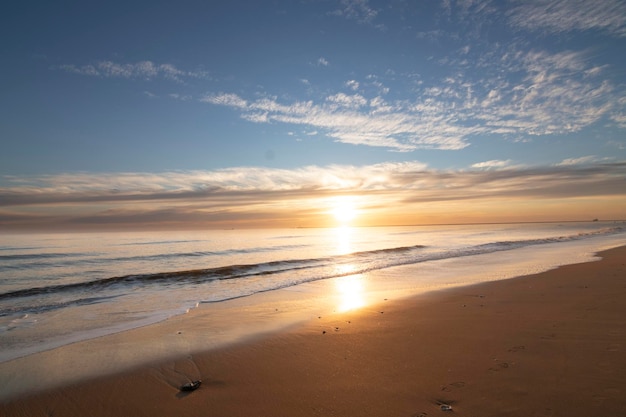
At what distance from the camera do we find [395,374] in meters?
5.62

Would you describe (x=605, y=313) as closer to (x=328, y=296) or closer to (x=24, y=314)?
(x=328, y=296)

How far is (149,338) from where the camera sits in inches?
329

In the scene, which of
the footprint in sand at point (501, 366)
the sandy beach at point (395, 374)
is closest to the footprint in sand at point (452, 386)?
the sandy beach at point (395, 374)

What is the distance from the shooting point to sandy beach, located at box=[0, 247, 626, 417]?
4633 mm

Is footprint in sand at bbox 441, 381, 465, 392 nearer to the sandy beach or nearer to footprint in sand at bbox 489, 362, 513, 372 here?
the sandy beach

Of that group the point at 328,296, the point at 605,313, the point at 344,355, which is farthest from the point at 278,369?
the point at 605,313

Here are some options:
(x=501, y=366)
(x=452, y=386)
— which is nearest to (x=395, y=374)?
(x=452, y=386)

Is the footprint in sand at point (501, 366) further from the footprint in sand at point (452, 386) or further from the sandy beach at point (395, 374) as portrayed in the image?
the footprint in sand at point (452, 386)

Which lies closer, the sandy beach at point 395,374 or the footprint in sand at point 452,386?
the sandy beach at point 395,374

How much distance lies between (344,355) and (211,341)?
10.4 feet

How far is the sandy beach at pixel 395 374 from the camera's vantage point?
15.2ft

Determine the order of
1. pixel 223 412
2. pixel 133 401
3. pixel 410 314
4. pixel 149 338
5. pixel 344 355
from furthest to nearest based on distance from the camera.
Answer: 1. pixel 410 314
2. pixel 149 338
3. pixel 344 355
4. pixel 133 401
5. pixel 223 412

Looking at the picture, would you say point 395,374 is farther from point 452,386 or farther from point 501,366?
point 501,366

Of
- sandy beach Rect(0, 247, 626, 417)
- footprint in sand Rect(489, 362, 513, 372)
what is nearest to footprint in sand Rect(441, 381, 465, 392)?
sandy beach Rect(0, 247, 626, 417)
